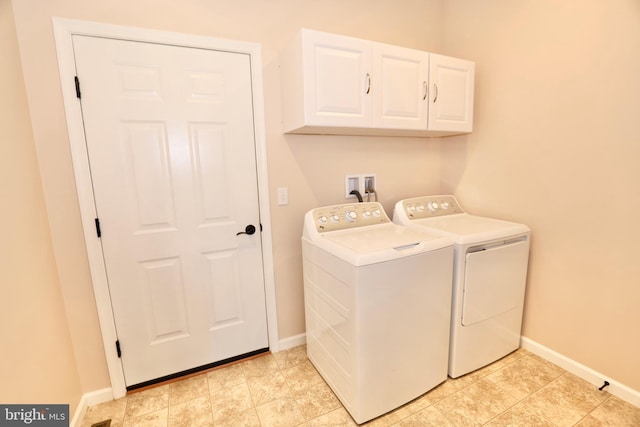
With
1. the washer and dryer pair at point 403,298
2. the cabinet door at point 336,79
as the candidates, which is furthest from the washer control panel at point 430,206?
the cabinet door at point 336,79

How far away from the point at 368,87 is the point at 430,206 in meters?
1.04

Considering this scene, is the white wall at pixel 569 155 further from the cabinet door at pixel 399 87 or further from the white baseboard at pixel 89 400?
the white baseboard at pixel 89 400

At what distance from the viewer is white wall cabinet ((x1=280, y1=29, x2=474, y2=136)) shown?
61.4 inches

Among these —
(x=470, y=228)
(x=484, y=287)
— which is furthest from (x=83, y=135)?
(x=484, y=287)

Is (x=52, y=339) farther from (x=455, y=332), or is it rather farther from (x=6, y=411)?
(x=455, y=332)

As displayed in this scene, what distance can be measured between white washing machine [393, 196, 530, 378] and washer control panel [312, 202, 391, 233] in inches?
8.6

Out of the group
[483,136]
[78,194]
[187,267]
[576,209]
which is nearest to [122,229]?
[78,194]

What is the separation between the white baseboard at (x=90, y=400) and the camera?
154cm

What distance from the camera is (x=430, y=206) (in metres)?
2.20

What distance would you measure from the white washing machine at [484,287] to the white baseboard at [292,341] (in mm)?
1036

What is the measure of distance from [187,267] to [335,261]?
38.3 inches

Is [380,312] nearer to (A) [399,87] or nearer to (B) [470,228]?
(B) [470,228]

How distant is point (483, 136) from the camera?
2.17 meters

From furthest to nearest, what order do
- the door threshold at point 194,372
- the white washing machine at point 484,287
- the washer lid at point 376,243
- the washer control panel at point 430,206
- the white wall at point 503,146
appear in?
the washer control panel at point 430,206, the door threshold at point 194,372, the white washing machine at point 484,287, the white wall at point 503,146, the washer lid at point 376,243
